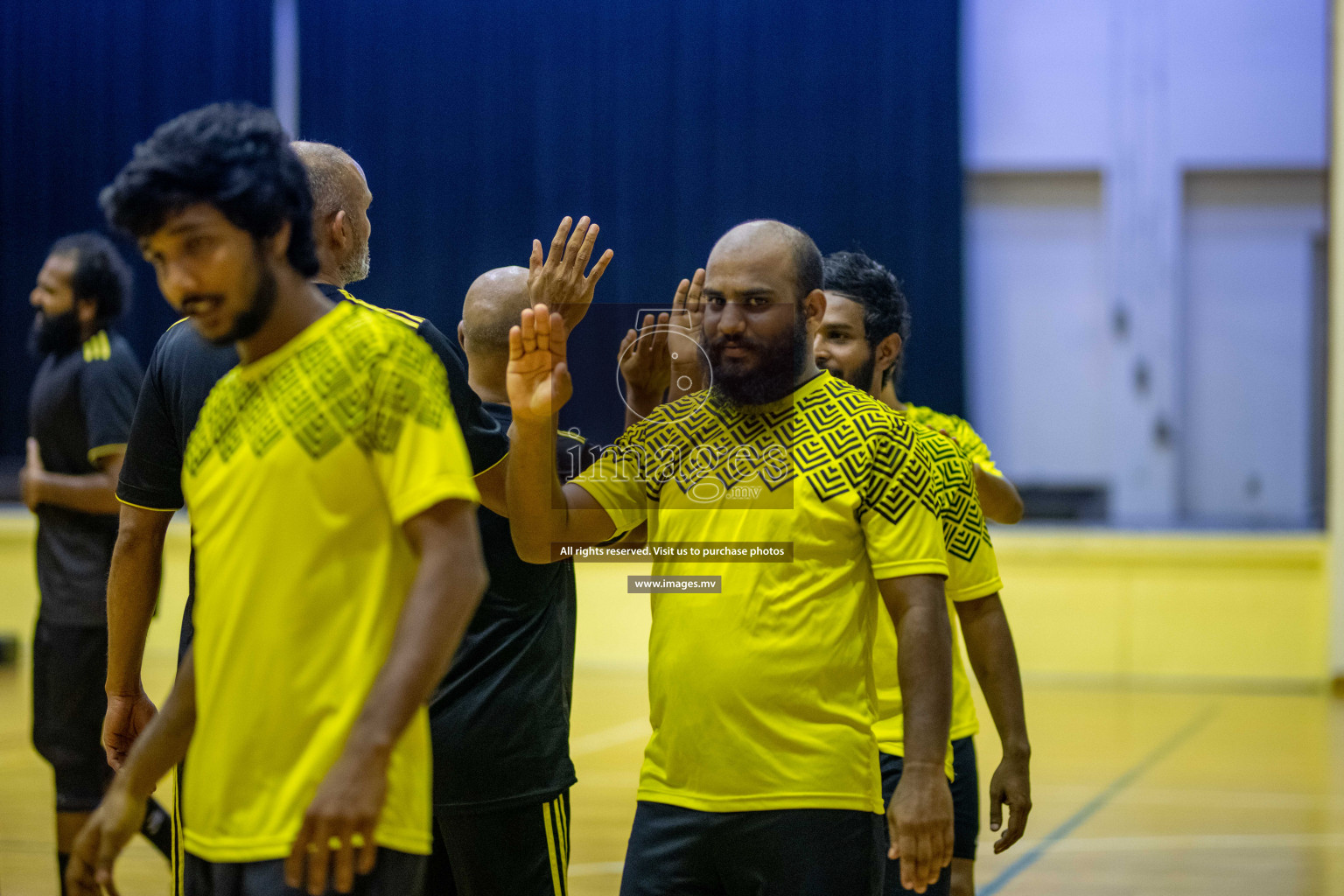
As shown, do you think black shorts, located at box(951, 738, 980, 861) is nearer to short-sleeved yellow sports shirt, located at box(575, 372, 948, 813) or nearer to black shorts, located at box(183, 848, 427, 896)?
short-sleeved yellow sports shirt, located at box(575, 372, 948, 813)

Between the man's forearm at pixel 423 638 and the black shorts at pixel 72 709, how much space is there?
2.33 meters

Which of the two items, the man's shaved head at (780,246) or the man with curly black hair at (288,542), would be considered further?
the man's shaved head at (780,246)

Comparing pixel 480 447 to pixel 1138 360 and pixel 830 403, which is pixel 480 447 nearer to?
pixel 830 403

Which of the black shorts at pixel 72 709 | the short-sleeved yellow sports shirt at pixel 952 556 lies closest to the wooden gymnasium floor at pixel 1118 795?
the black shorts at pixel 72 709

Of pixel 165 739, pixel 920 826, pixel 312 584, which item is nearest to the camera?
pixel 312 584

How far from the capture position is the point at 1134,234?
364 inches

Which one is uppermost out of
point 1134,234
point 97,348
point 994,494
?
point 1134,234

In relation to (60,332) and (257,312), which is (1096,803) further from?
(257,312)

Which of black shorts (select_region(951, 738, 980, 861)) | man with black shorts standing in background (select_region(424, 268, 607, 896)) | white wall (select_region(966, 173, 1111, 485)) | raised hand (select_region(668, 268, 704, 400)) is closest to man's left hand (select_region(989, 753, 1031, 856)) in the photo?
black shorts (select_region(951, 738, 980, 861))

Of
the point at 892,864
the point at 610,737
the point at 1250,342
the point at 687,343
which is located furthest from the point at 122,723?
the point at 1250,342

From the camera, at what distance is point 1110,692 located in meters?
8.05

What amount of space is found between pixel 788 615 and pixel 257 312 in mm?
893

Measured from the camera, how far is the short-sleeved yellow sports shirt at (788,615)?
1.97 m

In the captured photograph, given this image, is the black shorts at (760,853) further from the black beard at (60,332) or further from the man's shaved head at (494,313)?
the black beard at (60,332)
